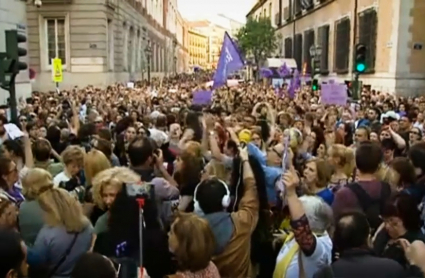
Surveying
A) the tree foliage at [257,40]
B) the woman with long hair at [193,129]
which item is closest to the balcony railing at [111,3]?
the tree foliage at [257,40]

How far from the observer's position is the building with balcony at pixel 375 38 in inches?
973

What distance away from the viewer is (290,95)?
20297 mm

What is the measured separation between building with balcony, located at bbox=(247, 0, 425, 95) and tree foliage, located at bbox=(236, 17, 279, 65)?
32.3ft

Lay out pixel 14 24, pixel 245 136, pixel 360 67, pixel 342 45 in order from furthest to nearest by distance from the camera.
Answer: pixel 342 45
pixel 14 24
pixel 360 67
pixel 245 136

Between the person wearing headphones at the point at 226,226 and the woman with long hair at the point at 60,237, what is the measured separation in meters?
0.87

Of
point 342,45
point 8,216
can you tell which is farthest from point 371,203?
point 342,45

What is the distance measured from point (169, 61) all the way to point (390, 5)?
63.8m

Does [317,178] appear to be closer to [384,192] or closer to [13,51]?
[384,192]

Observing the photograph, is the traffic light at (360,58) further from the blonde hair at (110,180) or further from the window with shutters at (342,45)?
the window with shutters at (342,45)

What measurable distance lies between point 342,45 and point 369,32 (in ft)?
18.8

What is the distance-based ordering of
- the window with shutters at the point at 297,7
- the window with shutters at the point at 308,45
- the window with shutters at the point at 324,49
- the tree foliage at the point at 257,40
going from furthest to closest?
the tree foliage at the point at 257,40, the window with shutters at the point at 297,7, the window with shutters at the point at 308,45, the window with shutters at the point at 324,49

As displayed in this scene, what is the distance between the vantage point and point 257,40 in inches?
2255

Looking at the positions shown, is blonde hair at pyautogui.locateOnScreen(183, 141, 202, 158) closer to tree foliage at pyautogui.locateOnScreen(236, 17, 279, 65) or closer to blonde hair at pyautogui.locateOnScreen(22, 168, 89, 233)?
blonde hair at pyautogui.locateOnScreen(22, 168, 89, 233)

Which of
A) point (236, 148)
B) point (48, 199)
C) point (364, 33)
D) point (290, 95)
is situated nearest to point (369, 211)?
point (236, 148)
